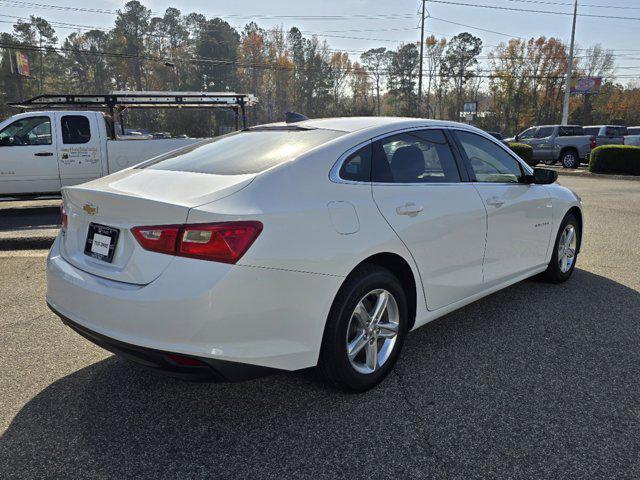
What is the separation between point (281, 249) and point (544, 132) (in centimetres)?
2325

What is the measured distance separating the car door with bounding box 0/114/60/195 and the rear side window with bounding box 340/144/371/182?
895cm

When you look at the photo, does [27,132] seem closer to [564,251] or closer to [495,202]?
[495,202]

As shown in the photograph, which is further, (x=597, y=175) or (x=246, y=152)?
(x=597, y=175)

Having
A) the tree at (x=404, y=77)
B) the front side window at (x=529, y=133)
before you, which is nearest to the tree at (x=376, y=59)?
the tree at (x=404, y=77)

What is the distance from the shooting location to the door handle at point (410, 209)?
9.70 ft

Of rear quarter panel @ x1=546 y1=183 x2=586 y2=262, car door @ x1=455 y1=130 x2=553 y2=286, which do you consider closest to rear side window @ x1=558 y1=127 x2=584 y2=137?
rear quarter panel @ x1=546 y1=183 x2=586 y2=262

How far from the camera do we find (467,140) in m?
3.85

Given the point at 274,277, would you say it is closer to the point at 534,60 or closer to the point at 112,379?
the point at 112,379

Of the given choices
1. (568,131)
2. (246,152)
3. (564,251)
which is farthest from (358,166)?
(568,131)

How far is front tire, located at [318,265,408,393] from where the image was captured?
8.67 ft

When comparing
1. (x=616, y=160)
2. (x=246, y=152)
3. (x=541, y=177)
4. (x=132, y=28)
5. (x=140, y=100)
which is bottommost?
(x=616, y=160)

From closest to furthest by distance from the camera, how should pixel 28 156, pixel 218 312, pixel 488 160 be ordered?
pixel 218 312, pixel 488 160, pixel 28 156

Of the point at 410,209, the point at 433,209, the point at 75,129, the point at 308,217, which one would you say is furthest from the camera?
the point at 75,129

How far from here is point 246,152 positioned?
10.1 feet
